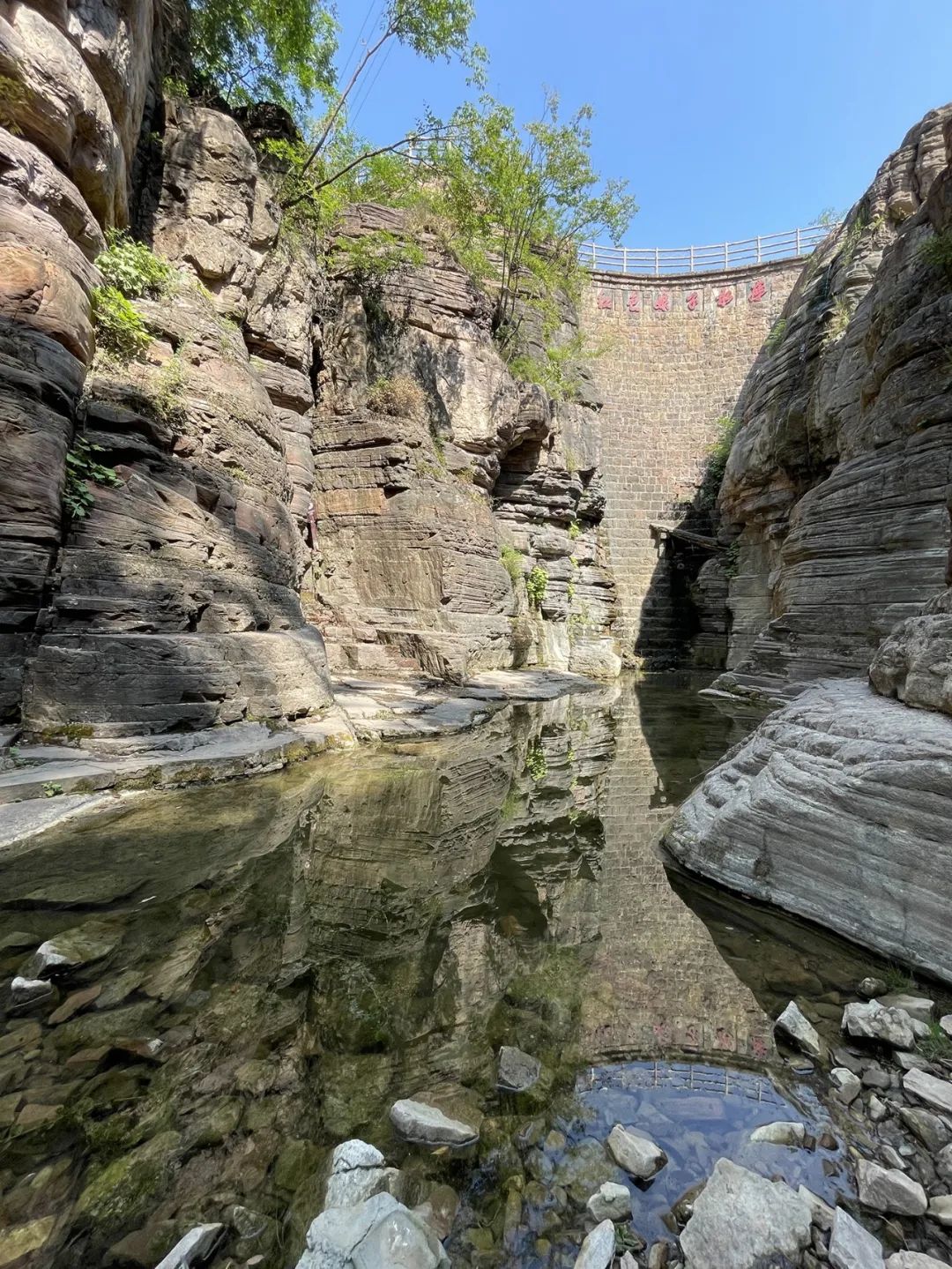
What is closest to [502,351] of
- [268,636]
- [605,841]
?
[268,636]

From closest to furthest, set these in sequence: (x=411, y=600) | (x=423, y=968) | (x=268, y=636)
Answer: (x=423, y=968) → (x=268, y=636) → (x=411, y=600)

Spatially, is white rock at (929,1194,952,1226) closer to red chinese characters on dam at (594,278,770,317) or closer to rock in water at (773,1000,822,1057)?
rock in water at (773,1000,822,1057)

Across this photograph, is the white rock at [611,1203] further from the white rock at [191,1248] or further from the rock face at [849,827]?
the rock face at [849,827]

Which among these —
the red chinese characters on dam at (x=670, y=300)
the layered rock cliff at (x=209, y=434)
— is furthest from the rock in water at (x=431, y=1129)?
the red chinese characters on dam at (x=670, y=300)

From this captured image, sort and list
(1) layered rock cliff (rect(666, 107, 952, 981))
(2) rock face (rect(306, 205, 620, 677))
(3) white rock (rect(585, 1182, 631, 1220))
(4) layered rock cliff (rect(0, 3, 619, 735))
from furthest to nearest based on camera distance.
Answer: (2) rock face (rect(306, 205, 620, 677))
(4) layered rock cliff (rect(0, 3, 619, 735))
(1) layered rock cliff (rect(666, 107, 952, 981))
(3) white rock (rect(585, 1182, 631, 1220))

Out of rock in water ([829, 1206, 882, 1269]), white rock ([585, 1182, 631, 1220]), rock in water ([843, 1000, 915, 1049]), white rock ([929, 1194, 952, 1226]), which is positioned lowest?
white rock ([585, 1182, 631, 1220])

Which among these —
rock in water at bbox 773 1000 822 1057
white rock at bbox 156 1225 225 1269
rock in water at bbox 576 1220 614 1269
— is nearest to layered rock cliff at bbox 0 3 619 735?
white rock at bbox 156 1225 225 1269

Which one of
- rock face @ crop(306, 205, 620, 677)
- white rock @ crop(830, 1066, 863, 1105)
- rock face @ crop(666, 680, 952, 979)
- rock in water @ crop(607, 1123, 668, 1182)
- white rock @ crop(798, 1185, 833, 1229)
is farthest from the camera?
rock face @ crop(306, 205, 620, 677)

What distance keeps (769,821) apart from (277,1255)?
8.99 ft

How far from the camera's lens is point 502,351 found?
1627cm

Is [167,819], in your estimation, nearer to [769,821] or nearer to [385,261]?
[769,821]

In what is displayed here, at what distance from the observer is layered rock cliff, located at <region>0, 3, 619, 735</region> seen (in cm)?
497

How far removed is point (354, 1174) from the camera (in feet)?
4.61

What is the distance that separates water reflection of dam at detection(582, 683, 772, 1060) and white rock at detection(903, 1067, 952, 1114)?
0.39 metres
